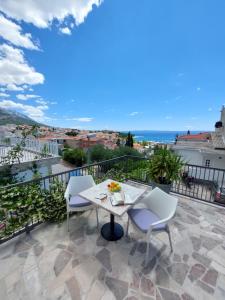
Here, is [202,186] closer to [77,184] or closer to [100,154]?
[77,184]

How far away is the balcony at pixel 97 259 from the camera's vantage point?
1.46m

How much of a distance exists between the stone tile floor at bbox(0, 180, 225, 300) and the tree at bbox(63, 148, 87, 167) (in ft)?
A: 65.6

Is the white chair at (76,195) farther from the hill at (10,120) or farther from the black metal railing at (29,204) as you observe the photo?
the hill at (10,120)

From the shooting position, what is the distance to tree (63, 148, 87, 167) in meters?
22.0

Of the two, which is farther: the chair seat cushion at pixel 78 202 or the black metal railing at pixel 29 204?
the chair seat cushion at pixel 78 202

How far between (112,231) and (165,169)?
1794 mm

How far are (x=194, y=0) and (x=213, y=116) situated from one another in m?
13.5

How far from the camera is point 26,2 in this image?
2854mm

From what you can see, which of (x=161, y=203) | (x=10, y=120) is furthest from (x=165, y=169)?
(x=10, y=120)

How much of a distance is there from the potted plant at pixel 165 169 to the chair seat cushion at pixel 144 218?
125 cm

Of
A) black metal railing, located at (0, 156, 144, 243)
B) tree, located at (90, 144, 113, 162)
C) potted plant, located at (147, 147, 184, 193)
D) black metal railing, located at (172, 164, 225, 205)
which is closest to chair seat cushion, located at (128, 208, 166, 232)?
potted plant, located at (147, 147, 184, 193)

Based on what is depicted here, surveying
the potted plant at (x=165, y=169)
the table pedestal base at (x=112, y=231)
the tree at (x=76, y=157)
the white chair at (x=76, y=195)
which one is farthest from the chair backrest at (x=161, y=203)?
the tree at (x=76, y=157)

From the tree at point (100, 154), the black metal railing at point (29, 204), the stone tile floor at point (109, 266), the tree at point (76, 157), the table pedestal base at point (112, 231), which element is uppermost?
the black metal railing at point (29, 204)

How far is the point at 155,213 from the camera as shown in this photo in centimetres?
211
